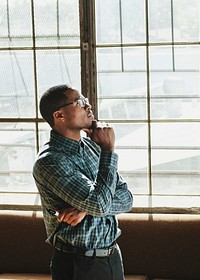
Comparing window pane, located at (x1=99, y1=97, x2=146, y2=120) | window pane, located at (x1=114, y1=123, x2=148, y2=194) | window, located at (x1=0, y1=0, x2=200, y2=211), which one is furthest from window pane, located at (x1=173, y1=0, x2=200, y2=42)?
window pane, located at (x1=114, y1=123, x2=148, y2=194)

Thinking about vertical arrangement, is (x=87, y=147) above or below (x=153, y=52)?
below

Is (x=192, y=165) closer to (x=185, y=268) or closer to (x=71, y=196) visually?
(x=185, y=268)

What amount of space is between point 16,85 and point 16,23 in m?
0.42

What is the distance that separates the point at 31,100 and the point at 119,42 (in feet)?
2.39

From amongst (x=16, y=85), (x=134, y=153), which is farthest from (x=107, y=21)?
(x=134, y=153)

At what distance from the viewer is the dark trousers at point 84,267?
2.46 m

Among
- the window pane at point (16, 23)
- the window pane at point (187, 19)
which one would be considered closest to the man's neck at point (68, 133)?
the window pane at point (187, 19)

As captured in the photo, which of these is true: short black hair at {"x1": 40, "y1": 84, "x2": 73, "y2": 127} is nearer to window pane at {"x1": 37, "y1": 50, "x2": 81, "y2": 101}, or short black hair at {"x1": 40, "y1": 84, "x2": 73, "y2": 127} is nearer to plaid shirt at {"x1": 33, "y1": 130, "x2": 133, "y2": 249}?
plaid shirt at {"x1": 33, "y1": 130, "x2": 133, "y2": 249}

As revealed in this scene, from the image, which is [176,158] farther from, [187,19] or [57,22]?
[57,22]

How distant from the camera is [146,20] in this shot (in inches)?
156

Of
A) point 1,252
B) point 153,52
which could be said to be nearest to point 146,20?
point 153,52

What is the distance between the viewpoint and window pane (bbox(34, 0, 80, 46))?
4.06 m

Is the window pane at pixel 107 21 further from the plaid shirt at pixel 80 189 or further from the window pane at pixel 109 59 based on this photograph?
the plaid shirt at pixel 80 189

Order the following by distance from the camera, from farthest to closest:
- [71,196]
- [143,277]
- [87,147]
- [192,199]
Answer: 1. [192,199]
2. [143,277]
3. [87,147]
4. [71,196]
